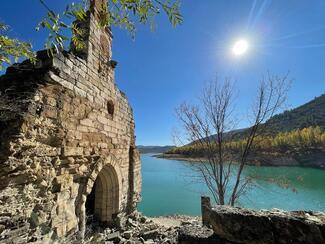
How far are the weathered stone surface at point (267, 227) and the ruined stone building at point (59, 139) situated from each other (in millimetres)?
2153

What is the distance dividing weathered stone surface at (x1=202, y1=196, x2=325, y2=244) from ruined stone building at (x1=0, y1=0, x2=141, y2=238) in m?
2.15

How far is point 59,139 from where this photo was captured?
3510mm

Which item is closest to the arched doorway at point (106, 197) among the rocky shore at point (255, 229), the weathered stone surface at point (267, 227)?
the rocky shore at point (255, 229)

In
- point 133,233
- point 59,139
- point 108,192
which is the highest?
point 59,139

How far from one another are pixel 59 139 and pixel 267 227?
11.0 feet

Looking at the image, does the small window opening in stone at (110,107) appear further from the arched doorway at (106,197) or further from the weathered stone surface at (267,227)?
the weathered stone surface at (267,227)

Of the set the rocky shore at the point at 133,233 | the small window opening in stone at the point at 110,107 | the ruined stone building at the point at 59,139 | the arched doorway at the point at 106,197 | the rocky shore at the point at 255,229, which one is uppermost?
the small window opening in stone at the point at 110,107

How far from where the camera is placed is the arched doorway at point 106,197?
589 centimetres

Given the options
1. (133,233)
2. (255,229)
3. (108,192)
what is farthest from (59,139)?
(133,233)

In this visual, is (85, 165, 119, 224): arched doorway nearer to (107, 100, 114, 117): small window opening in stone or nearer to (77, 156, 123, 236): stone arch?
(77, 156, 123, 236): stone arch

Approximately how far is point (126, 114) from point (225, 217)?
570 centimetres

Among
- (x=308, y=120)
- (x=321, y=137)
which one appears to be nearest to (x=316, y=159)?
(x=321, y=137)

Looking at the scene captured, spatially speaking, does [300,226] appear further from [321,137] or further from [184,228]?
[321,137]

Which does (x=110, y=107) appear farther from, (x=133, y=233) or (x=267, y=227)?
(x=267, y=227)
